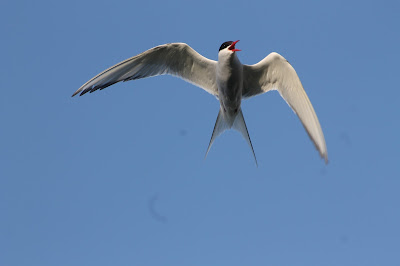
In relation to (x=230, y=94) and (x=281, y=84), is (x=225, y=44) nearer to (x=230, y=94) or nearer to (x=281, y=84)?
(x=230, y=94)

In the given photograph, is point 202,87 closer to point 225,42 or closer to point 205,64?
point 205,64

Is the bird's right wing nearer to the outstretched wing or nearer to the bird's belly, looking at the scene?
the bird's belly

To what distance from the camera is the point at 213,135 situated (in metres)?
9.73

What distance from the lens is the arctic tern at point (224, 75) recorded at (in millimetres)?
8898

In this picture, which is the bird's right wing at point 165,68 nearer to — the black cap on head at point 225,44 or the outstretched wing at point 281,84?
the black cap on head at point 225,44

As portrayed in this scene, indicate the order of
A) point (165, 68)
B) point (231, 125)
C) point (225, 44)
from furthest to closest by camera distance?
point (231, 125)
point (165, 68)
point (225, 44)

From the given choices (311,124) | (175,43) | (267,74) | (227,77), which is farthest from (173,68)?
(311,124)

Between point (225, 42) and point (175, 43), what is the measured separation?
95 cm

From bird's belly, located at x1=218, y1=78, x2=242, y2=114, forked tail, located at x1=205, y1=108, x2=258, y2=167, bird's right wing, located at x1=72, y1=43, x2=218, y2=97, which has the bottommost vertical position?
forked tail, located at x1=205, y1=108, x2=258, y2=167

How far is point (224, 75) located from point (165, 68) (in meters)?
1.26

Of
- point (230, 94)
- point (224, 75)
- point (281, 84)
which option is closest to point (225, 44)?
point (224, 75)

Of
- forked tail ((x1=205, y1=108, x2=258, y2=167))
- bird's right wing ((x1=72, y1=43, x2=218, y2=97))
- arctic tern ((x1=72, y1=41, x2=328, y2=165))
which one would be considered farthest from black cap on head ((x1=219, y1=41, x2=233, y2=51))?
forked tail ((x1=205, y1=108, x2=258, y2=167))

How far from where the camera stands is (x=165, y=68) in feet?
31.5

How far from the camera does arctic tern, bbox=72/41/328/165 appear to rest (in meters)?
8.90
